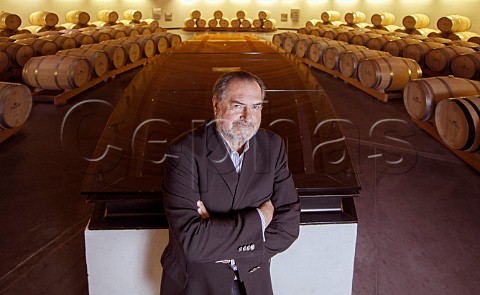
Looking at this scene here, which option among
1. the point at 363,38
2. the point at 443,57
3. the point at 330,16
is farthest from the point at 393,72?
the point at 330,16

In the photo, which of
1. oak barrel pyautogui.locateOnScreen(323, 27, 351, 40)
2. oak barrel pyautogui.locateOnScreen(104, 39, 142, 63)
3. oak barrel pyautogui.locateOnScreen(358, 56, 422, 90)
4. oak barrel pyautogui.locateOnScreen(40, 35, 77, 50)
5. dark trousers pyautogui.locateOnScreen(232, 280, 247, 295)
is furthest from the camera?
oak barrel pyautogui.locateOnScreen(323, 27, 351, 40)

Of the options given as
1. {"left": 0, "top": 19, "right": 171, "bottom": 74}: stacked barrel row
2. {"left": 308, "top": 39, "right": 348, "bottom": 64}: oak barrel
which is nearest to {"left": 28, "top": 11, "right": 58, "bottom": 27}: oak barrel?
{"left": 0, "top": 19, "right": 171, "bottom": 74}: stacked barrel row

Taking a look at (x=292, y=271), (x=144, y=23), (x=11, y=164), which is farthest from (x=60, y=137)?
(x=144, y=23)

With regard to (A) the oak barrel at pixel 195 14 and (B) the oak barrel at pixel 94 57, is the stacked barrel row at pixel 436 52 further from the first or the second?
Answer: (A) the oak barrel at pixel 195 14

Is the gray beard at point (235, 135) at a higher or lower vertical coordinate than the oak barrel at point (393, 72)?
higher

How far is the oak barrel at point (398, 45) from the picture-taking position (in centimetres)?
800

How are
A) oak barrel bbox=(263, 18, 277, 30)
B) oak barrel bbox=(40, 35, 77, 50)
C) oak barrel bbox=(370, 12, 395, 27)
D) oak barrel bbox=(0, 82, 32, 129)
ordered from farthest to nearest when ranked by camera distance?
oak barrel bbox=(263, 18, 277, 30) < oak barrel bbox=(370, 12, 395, 27) < oak barrel bbox=(40, 35, 77, 50) < oak barrel bbox=(0, 82, 32, 129)

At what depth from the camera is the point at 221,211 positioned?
53.1 inches

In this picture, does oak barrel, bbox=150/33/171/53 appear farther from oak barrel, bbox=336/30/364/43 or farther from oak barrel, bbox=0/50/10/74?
oak barrel, bbox=336/30/364/43

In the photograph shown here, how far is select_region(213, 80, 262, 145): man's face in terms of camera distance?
4.19ft

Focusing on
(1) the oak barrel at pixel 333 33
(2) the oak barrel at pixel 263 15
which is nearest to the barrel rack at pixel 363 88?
(1) the oak barrel at pixel 333 33

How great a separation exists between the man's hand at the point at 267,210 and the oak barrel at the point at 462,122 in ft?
9.16

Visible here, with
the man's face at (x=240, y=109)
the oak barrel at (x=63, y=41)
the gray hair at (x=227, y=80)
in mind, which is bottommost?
the oak barrel at (x=63, y=41)

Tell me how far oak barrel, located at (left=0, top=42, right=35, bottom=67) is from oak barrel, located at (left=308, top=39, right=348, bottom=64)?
6198 millimetres
